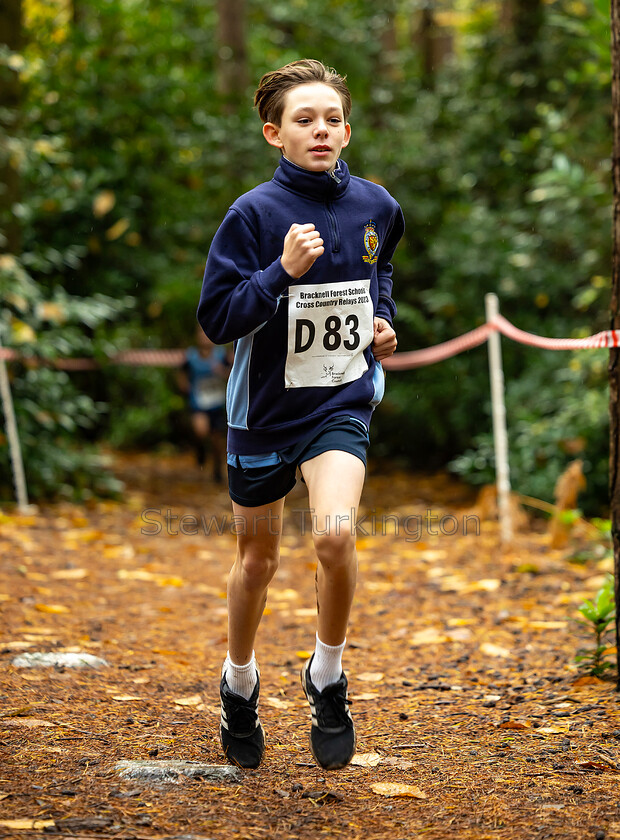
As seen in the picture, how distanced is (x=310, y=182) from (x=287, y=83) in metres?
0.33

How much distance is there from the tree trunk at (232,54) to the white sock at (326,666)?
429 inches

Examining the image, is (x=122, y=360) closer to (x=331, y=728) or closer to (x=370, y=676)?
(x=370, y=676)

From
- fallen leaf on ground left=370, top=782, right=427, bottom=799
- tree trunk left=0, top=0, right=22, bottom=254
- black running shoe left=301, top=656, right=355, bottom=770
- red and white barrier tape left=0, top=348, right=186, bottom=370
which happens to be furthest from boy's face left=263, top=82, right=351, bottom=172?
red and white barrier tape left=0, top=348, right=186, bottom=370

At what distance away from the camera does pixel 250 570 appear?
2.84 m

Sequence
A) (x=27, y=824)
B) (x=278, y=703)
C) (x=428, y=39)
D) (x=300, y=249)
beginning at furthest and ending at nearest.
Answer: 1. (x=428, y=39)
2. (x=278, y=703)
3. (x=300, y=249)
4. (x=27, y=824)

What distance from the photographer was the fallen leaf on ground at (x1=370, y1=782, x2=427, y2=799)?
2629 millimetres

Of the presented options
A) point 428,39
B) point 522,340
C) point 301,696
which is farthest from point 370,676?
point 428,39

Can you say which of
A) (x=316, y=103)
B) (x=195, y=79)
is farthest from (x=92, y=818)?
(x=195, y=79)

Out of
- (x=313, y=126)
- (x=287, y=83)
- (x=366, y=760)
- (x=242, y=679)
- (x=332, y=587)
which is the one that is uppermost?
(x=287, y=83)

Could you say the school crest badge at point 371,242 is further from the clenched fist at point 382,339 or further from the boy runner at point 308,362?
the clenched fist at point 382,339

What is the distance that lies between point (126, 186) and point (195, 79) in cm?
340

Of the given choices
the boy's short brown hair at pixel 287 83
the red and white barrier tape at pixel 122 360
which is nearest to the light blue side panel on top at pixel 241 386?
the boy's short brown hair at pixel 287 83

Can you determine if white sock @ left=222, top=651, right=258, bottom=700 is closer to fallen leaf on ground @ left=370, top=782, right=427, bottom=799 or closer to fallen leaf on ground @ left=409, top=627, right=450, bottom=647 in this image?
fallen leaf on ground @ left=370, top=782, right=427, bottom=799

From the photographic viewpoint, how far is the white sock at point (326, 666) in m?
2.74
